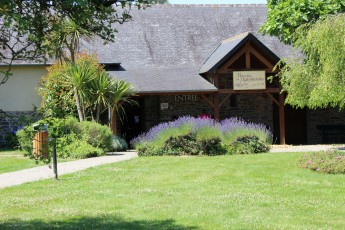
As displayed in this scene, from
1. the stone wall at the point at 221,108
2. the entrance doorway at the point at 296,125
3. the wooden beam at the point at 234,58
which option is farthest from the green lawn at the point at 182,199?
the entrance doorway at the point at 296,125

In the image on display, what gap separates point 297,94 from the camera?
57.1 ft

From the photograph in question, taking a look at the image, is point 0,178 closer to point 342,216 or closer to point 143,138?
point 143,138

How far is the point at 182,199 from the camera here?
31.1 feet

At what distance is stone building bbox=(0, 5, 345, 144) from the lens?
71.8 feet

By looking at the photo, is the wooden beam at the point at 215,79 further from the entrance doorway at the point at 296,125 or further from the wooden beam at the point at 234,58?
the entrance doorway at the point at 296,125

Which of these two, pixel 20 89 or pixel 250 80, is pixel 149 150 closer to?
pixel 250 80

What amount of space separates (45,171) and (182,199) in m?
5.37

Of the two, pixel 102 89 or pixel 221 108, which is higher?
pixel 102 89

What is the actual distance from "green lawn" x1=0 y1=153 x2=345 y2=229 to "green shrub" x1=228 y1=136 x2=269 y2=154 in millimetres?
3577

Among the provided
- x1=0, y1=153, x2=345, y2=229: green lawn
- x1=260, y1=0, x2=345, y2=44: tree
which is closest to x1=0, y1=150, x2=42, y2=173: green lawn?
x1=0, y1=153, x2=345, y2=229: green lawn

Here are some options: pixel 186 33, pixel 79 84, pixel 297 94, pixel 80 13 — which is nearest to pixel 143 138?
pixel 79 84

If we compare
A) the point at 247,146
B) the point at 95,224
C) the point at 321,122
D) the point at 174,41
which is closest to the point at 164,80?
the point at 174,41

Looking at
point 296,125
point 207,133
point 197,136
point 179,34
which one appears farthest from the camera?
point 179,34

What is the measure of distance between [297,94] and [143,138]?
4860 mm
